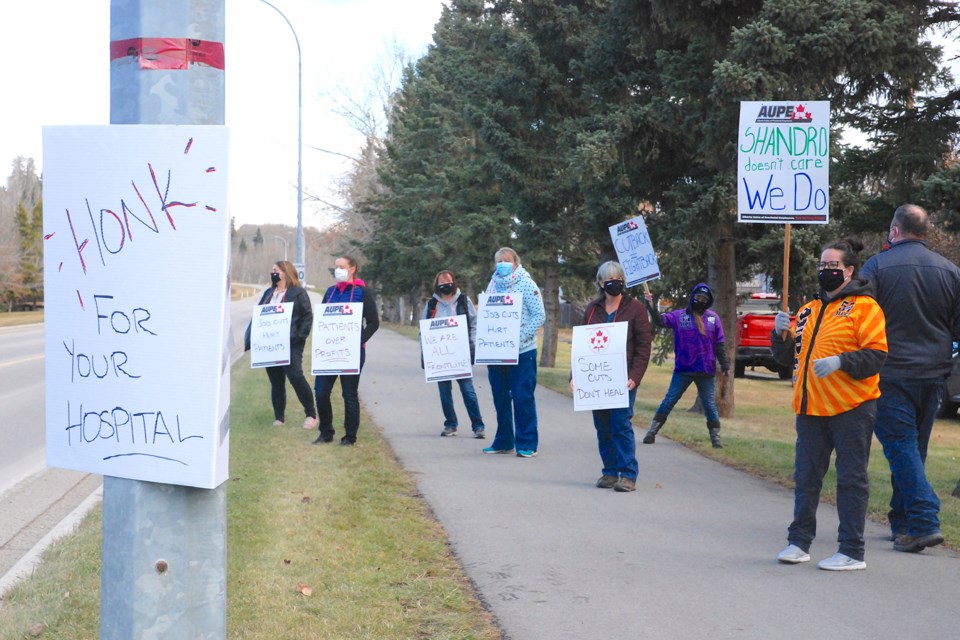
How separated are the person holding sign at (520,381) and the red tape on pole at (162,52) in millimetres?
8304

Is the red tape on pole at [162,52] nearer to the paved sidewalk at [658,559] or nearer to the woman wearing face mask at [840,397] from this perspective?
the paved sidewalk at [658,559]

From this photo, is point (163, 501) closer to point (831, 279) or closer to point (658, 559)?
point (658, 559)

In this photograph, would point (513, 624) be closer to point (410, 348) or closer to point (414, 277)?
point (410, 348)

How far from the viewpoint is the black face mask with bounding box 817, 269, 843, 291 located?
6.21 m

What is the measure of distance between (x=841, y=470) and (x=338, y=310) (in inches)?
251

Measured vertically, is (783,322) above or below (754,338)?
above

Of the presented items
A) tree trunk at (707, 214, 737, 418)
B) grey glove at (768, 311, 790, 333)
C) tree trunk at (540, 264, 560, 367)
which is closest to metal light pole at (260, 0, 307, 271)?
tree trunk at (540, 264, 560, 367)

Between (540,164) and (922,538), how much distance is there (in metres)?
16.6

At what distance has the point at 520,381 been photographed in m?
10.7

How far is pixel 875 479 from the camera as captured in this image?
31.8 ft

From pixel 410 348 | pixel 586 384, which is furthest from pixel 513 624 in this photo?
pixel 410 348

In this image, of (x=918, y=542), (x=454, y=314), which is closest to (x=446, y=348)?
(x=454, y=314)

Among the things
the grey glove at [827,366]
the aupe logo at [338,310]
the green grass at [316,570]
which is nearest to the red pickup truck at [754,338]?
the aupe logo at [338,310]

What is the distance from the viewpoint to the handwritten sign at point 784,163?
8.77 meters
